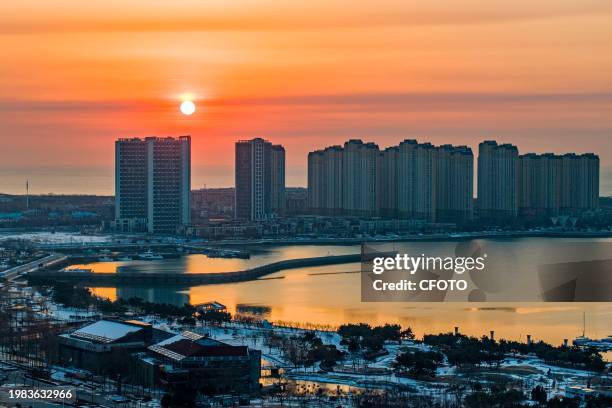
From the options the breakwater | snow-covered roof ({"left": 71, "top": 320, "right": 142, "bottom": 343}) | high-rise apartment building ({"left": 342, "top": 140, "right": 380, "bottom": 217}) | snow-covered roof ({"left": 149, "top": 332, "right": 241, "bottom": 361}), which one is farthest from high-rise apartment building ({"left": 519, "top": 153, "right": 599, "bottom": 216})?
snow-covered roof ({"left": 149, "top": 332, "right": 241, "bottom": 361})

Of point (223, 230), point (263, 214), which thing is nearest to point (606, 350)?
point (223, 230)

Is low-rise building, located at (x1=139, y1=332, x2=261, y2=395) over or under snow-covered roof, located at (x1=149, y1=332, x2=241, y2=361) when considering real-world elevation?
under

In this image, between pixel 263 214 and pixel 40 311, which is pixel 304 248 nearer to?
pixel 263 214

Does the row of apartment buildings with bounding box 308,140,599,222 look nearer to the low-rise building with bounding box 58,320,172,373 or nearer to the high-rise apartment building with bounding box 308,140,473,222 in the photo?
the high-rise apartment building with bounding box 308,140,473,222

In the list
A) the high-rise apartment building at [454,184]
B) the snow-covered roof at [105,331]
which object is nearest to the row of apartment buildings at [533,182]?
the high-rise apartment building at [454,184]

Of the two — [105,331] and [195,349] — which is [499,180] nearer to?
[105,331]

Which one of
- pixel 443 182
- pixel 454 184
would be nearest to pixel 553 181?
pixel 454 184
